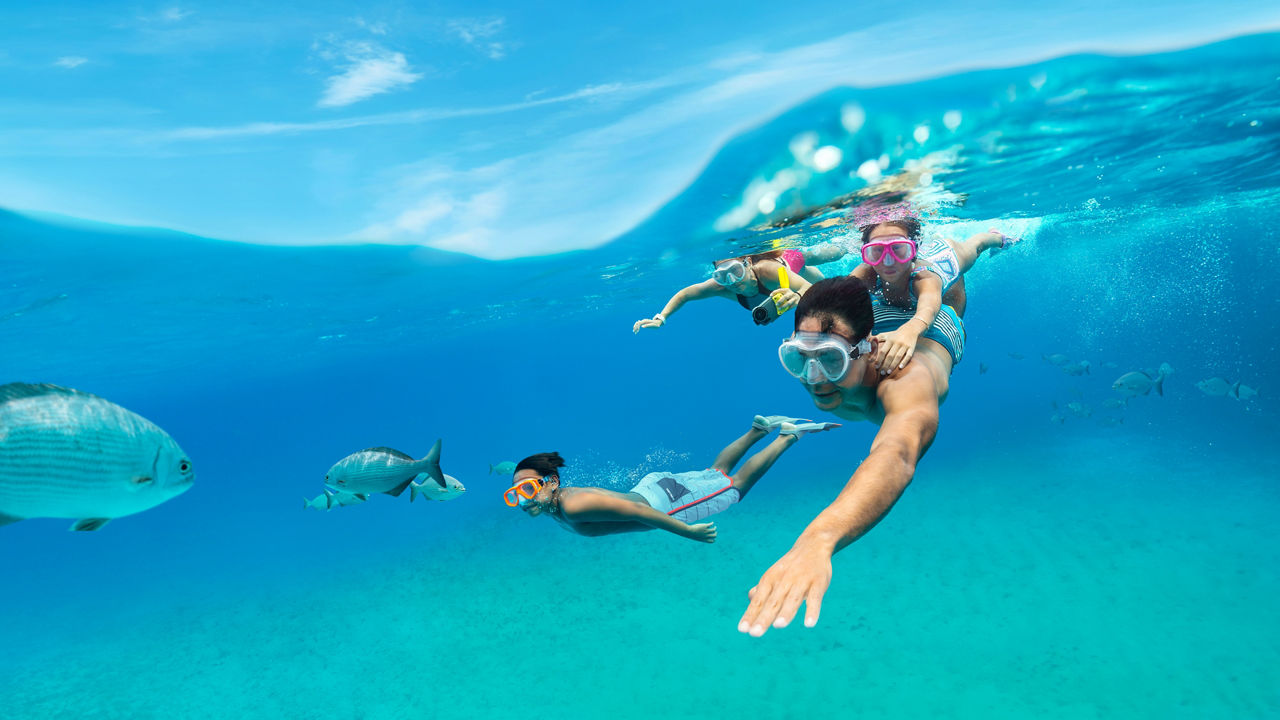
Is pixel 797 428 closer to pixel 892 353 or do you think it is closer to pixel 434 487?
pixel 892 353

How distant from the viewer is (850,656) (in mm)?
10930

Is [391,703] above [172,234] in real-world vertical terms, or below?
below

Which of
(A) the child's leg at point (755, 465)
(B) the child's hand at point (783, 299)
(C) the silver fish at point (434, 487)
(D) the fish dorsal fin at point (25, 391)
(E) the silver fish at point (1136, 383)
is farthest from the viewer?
(E) the silver fish at point (1136, 383)

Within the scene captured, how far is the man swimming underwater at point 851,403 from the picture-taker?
6.79 feet

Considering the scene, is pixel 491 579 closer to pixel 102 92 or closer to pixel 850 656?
pixel 850 656

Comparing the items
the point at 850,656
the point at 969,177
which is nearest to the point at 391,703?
the point at 850,656

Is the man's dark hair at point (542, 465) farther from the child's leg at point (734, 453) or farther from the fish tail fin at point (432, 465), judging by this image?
the child's leg at point (734, 453)

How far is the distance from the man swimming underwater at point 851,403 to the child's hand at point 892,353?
5 centimetres

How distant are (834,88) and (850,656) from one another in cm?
974

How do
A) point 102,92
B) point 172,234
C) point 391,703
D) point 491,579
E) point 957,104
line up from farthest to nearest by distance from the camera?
point 491,579, point 172,234, point 391,703, point 957,104, point 102,92

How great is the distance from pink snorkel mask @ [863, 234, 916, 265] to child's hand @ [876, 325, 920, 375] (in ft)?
7.22

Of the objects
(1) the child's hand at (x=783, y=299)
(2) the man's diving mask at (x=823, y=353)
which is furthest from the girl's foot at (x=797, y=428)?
(2) the man's diving mask at (x=823, y=353)

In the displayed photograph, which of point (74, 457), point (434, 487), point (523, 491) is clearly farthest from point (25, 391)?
point (434, 487)

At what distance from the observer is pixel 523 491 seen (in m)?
5.90
